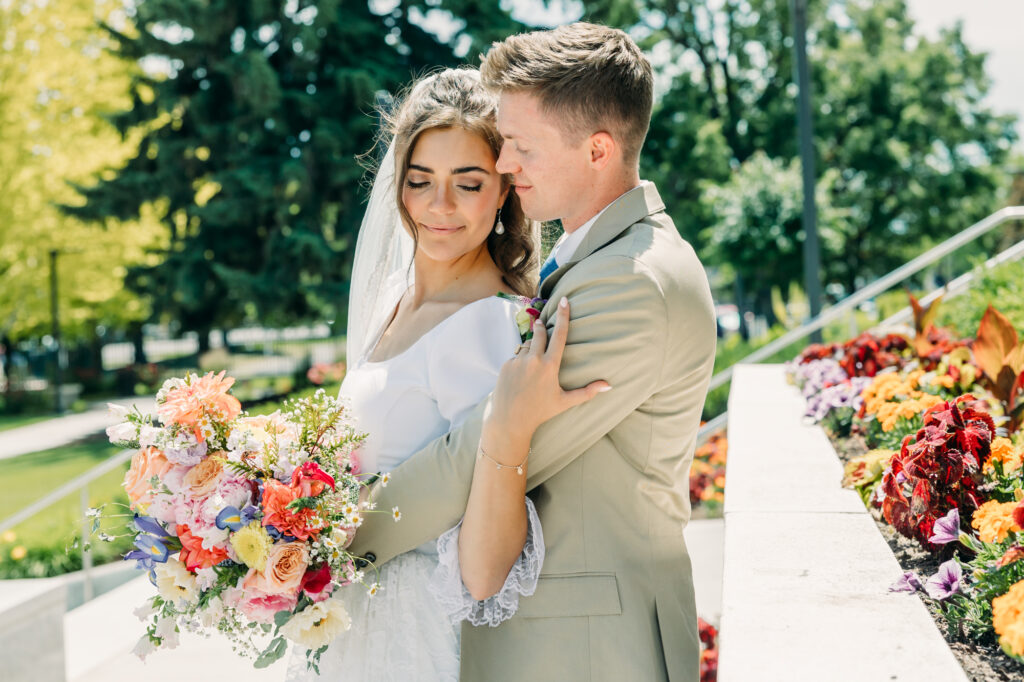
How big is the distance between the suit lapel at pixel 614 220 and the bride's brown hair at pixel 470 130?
0.47 meters

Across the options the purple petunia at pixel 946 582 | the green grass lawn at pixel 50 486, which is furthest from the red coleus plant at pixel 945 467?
the green grass lawn at pixel 50 486

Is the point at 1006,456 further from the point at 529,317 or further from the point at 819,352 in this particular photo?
the point at 819,352

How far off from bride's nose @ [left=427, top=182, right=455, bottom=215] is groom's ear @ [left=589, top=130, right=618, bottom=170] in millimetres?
517

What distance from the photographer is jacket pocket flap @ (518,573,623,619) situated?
1898 millimetres

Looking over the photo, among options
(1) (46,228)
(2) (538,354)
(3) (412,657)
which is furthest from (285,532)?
(1) (46,228)

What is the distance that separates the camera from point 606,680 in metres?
1.90

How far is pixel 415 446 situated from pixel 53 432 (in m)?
20.9

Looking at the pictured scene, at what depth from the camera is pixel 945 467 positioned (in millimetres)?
2602

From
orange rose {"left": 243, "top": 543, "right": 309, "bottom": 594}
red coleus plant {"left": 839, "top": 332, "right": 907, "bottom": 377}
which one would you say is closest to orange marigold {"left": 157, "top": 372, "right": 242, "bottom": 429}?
orange rose {"left": 243, "top": 543, "right": 309, "bottom": 594}

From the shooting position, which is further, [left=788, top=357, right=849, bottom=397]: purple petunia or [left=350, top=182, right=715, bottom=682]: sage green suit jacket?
[left=788, top=357, right=849, bottom=397]: purple petunia

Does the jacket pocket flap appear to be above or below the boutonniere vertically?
below

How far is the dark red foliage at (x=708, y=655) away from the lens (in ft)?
13.8

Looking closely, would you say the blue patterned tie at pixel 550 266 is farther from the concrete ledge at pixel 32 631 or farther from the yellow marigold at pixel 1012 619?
the concrete ledge at pixel 32 631

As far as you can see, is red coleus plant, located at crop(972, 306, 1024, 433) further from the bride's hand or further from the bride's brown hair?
the bride's hand
